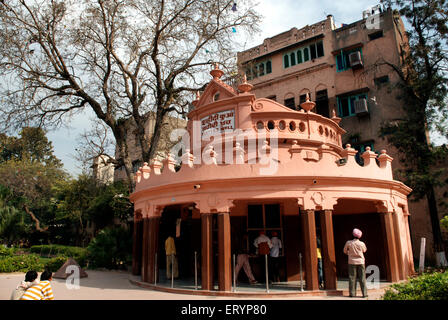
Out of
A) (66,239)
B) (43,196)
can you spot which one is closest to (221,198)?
(66,239)

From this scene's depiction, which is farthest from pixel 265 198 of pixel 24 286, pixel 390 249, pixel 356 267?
pixel 24 286

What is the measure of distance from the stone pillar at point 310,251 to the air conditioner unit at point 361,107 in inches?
520

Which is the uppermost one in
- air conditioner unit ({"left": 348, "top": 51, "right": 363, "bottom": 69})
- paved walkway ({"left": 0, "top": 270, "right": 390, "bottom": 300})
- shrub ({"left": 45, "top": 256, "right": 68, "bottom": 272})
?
air conditioner unit ({"left": 348, "top": 51, "right": 363, "bottom": 69})

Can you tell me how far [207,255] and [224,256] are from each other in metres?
0.62

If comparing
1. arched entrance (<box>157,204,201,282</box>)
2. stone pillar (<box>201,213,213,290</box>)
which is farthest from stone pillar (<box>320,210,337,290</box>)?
arched entrance (<box>157,204,201,282</box>)

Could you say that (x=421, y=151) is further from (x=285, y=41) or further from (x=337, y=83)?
(x=285, y=41)

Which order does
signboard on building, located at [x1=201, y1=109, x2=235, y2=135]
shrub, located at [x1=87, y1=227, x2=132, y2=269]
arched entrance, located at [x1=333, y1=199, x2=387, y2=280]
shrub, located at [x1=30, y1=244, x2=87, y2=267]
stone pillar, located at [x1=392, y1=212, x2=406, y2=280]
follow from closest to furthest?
stone pillar, located at [x1=392, y1=212, x2=406, y2=280] → arched entrance, located at [x1=333, y1=199, x2=387, y2=280] → signboard on building, located at [x1=201, y1=109, x2=235, y2=135] → shrub, located at [x1=87, y1=227, x2=132, y2=269] → shrub, located at [x1=30, y1=244, x2=87, y2=267]

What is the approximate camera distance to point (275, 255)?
11219mm

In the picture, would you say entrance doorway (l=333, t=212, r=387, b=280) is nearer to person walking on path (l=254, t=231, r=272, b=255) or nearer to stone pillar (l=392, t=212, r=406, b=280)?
stone pillar (l=392, t=212, r=406, b=280)

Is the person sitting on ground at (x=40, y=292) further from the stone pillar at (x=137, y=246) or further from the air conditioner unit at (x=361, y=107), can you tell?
the air conditioner unit at (x=361, y=107)

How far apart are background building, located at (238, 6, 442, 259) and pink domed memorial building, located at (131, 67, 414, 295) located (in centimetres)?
731

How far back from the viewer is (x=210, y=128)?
44.8 ft

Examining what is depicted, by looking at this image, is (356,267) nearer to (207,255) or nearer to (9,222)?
(207,255)

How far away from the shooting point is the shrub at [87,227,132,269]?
18172 mm
